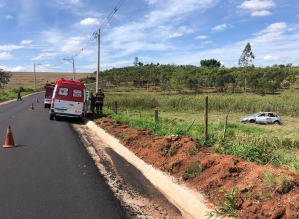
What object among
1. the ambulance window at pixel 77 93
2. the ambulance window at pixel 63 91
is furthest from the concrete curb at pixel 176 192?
the ambulance window at pixel 63 91

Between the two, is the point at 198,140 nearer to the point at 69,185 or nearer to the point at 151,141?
the point at 151,141

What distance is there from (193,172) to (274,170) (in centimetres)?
169

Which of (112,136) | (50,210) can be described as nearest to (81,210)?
(50,210)

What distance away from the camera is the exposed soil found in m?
4.12

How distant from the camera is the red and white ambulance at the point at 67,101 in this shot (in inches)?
657

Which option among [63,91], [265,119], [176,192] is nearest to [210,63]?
→ [265,119]

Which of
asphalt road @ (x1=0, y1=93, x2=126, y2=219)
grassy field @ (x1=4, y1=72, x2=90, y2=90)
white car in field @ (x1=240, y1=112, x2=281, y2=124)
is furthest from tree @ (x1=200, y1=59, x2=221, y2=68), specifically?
asphalt road @ (x1=0, y1=93, x2=126, y2=219)

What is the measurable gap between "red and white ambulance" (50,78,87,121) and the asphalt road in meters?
7.09

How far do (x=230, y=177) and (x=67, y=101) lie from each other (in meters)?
13.1

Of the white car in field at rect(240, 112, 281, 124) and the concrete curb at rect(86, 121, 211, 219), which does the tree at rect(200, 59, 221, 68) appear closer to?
the white car in field at rect(240, 112, 281, 124)

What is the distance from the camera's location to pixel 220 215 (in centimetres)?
429

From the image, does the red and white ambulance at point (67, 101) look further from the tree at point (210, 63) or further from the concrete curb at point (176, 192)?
the tree at point (210, 63)

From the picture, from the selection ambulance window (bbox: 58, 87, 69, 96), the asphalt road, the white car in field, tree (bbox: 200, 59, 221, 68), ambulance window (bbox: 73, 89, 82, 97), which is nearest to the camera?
the asphalt road

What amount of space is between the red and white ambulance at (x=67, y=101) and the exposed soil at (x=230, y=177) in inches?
368
